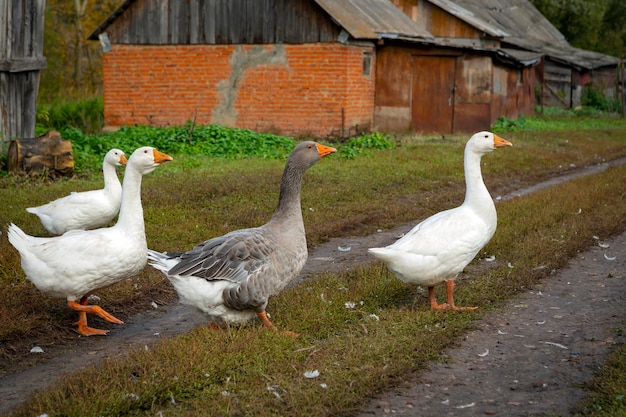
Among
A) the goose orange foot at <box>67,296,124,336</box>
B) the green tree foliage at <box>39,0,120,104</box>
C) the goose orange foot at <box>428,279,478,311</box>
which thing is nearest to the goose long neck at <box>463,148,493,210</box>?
the goose orange foot at <box>428,279,478,311</box>

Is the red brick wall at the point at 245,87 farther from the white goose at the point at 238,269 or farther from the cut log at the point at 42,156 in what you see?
the white goose at the point at 238,269

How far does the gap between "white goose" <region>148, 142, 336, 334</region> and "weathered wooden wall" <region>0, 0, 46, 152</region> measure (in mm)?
9706

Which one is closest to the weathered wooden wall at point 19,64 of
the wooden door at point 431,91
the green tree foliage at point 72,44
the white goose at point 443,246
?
the white goose at point 443,246

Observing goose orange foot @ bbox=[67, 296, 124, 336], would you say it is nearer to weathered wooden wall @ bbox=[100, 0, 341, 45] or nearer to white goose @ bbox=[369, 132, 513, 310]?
white goose @ bbox=[369, 132, 513, 310]

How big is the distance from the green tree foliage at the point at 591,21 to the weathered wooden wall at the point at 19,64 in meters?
41.1

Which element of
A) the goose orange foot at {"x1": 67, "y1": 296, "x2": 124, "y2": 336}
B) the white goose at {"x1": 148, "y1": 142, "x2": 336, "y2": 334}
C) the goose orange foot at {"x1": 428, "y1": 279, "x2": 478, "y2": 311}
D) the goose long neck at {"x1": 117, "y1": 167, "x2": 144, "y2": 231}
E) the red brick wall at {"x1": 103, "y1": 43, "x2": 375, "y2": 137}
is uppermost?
the red brick wall at {"x1": 103, "y1": 43, "x2": 375, "y2": 137}

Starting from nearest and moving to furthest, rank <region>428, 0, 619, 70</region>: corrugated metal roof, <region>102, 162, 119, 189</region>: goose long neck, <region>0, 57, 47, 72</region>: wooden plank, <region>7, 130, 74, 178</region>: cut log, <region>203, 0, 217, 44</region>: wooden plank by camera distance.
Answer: <region>102, 162, 119, 189</region>: goose long neck, <region>7, 130, 74, 178</region>: cut log, <region>0, 57, 47, 72</region>: wooden plank, <region>203, 0, 217, 44</region>: wooden plank, <region>428, 0, 619, 70</region>: corrugated metal roof

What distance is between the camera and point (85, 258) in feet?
21.9

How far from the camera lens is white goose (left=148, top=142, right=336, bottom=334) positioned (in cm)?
622

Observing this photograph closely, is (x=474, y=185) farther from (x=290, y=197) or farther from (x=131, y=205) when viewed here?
(x=131, y=205)

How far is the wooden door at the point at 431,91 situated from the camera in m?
24.2

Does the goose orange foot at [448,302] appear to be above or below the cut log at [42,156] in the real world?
below

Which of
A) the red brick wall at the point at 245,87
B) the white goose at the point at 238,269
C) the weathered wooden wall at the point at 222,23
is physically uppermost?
the weathered wooden wall at the point at 222,23

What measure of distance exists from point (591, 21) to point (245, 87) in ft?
116
